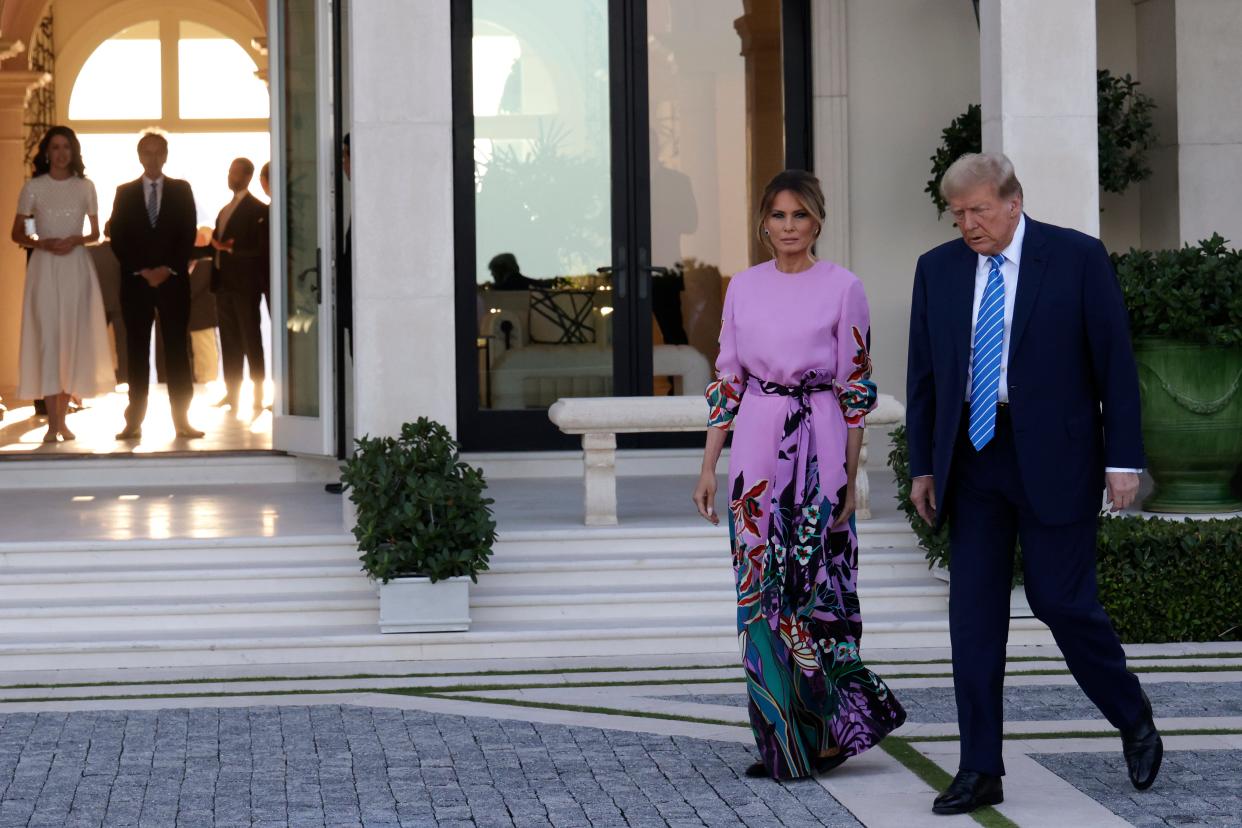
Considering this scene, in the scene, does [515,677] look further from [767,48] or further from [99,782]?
[767,48]

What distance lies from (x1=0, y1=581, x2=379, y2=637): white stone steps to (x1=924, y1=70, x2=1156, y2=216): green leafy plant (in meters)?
4.37

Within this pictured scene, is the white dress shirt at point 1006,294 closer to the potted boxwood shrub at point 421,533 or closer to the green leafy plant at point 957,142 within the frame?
the potted boxwood shrub at point 421,533

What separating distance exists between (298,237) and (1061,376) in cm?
636

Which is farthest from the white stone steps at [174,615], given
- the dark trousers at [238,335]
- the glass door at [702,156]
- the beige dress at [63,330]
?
the dark trousers at [238,335]

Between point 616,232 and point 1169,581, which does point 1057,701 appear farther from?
point 616,232

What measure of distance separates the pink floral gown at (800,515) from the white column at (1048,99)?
9.14 feet

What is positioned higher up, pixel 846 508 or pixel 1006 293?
pixel 1006 293

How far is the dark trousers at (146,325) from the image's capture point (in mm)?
12039

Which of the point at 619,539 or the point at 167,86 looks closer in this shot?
the point at 619,539

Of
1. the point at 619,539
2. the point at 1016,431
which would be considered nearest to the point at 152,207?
the point at 619,539

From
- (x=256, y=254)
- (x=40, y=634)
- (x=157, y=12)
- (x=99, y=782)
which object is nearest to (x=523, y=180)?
(x=256, y=254)

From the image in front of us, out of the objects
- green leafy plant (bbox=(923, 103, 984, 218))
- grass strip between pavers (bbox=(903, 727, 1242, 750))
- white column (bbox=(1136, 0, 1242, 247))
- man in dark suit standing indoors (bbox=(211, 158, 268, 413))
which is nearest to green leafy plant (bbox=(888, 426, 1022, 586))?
grass strip between pavers (bbox=(903, 727, 1242, 750))

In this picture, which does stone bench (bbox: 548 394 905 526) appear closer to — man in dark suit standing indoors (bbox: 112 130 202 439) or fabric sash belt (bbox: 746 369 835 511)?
fabric sash belt (bbox: 746 369 835 511)

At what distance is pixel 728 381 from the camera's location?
5453 millimetres
